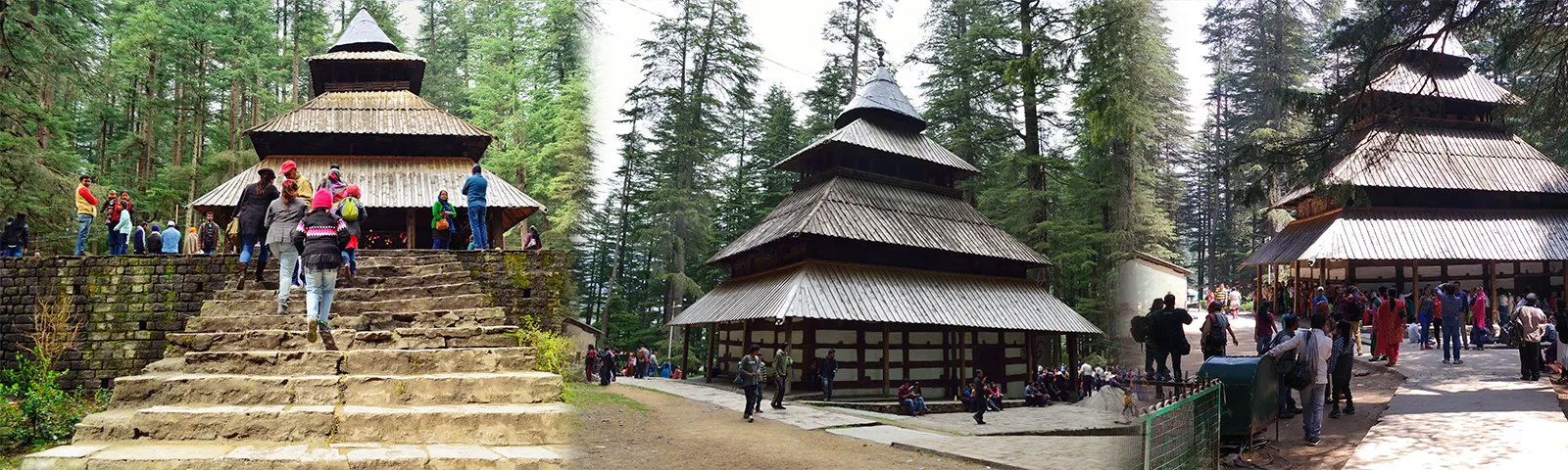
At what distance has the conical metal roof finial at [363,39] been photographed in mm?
28844

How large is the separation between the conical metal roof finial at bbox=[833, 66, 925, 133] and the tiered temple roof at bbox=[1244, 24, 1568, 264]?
34.5 feet

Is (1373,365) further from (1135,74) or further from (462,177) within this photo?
(462,177)

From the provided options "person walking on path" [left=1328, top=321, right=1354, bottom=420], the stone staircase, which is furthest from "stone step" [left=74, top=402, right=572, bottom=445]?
"person walking on path" [left=1328, top=321, right=1354, bottom=420]

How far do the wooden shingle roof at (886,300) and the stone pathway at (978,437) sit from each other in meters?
2.35

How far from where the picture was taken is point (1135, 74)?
665 centimetres

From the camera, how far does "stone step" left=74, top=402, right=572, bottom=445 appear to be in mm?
7551

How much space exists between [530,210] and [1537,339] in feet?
68.3

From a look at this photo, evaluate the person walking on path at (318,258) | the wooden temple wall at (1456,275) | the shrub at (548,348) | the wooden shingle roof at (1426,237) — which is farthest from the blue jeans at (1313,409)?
the wooden temple wall at (1456,275)

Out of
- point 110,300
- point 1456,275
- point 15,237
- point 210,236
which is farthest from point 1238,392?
point 1456,275

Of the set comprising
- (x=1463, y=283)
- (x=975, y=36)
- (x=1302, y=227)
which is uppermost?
(x=975, y=36)

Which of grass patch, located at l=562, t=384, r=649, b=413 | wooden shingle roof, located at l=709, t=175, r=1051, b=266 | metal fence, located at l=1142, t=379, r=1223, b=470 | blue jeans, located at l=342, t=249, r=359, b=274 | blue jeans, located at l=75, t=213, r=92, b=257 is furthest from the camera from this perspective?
wooden shingle roof, located at l=709, t=175, r=1051, b=266

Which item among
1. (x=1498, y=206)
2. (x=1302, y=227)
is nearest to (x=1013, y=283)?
(x=1302, y=227)

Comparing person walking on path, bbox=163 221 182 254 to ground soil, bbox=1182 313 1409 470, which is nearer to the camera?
ground soil, bbox=1182 313 1409 470

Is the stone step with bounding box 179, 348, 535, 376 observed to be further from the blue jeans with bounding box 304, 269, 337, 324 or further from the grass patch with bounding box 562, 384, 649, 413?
the grass patch with bounding box 562, 384, 649, 413
